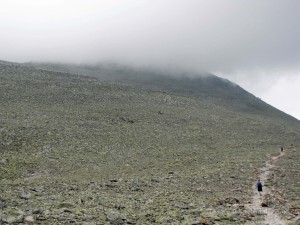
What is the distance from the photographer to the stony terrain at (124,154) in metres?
22.8

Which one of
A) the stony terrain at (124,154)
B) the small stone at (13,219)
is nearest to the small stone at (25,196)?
the stony terrain at (124,154)

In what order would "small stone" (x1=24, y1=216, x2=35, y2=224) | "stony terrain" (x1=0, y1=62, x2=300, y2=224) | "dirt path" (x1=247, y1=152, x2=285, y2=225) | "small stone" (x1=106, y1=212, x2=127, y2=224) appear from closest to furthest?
"small stone" (x1=24, y1=216, x2=35, y2=224) < "small stone" (x1=106, y1=212, x2=127, y2=224) < "dirt path" (x1=247, y1=152, x2=285, y2=225) < "stony terrain" (x1=0, y1=62, x2=300, y2=224)

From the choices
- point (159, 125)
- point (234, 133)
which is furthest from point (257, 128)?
point (159, 125)

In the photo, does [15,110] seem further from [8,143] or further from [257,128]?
[257,128]

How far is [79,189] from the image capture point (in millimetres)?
30141

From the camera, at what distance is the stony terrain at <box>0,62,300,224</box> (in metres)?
22.8

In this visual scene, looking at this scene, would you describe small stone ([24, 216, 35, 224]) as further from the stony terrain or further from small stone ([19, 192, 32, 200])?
small stone ([19, 192, 32, 200])

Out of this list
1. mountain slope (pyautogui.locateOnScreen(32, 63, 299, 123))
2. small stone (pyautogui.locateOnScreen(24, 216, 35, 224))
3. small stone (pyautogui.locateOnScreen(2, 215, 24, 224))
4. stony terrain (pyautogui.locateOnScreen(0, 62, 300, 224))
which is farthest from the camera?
mountain slope (pyautogui.locateOnScreen(32, 63, 299, 123))

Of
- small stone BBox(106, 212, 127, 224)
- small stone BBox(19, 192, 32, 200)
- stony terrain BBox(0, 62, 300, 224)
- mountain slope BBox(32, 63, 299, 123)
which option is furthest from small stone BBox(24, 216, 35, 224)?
mountain slope BBox(32, 63, 299, 123)

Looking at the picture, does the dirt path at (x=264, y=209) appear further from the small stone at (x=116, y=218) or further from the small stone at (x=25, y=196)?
the small stone at (x=25, y=196)

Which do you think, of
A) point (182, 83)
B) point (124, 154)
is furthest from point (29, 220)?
point (182, 83)

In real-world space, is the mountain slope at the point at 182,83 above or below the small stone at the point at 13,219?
above

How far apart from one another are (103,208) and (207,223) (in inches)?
232

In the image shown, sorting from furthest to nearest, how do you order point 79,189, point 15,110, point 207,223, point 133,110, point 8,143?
point 133,110 → point 15,110 → point 8,143 → point 79,189 → point 207,223
